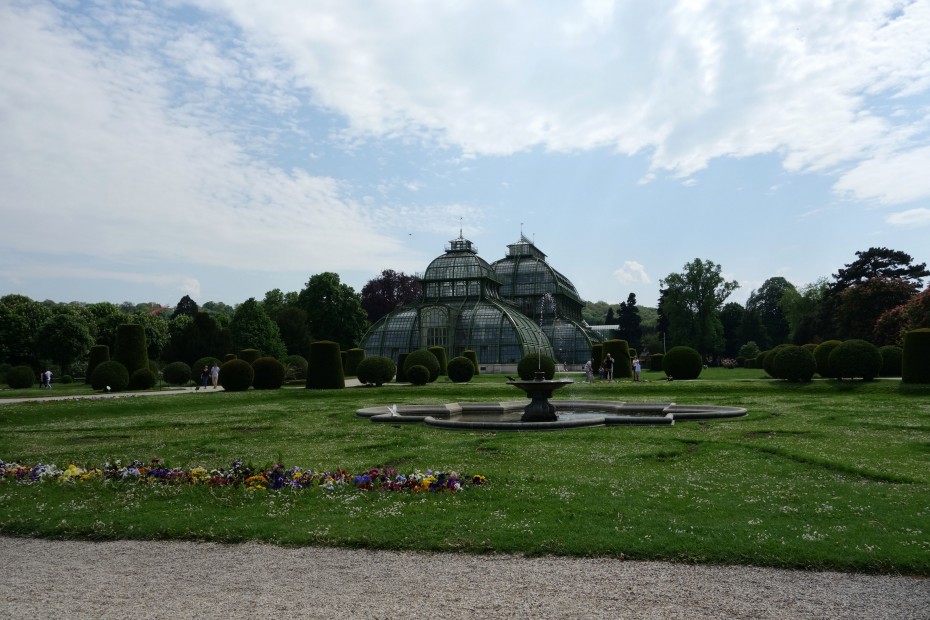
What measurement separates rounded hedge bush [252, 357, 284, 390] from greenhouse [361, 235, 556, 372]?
76.5ft

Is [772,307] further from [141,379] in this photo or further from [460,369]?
[141,379]

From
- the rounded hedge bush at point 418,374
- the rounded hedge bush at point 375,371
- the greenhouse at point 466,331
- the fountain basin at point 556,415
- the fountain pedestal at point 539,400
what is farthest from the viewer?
the greenhouse at point 466,331

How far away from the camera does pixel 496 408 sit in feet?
69.5

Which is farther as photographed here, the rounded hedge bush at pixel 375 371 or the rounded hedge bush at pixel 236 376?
the rounded hedge bush at pixel 375 371

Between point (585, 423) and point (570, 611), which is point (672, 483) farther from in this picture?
point (585, 423)

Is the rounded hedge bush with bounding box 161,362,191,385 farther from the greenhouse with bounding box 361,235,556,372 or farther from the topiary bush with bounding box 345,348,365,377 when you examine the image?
the greenhouse with bounding box 361,235,556,372

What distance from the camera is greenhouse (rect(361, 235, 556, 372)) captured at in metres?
55.7

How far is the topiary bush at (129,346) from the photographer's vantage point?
3469 cm

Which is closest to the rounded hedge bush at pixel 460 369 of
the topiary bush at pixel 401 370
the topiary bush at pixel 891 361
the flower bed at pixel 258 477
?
the topiary bush at pixel 401 370

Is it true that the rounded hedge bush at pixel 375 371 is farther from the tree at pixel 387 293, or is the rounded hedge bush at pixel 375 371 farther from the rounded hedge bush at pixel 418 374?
the tree at pixel 387 293

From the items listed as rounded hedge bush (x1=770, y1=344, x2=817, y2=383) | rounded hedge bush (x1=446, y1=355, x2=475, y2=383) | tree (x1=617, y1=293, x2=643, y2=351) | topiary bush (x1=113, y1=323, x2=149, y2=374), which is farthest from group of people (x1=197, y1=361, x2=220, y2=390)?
tree (x1=617, y1=293, x2=643, y2=351)

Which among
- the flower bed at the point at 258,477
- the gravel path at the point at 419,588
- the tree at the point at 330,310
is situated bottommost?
the gravel path at the point at 419,588

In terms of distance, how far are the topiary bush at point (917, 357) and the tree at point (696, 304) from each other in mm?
45393

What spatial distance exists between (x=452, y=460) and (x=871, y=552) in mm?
6798
